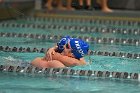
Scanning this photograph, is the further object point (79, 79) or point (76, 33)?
point (76, 33)

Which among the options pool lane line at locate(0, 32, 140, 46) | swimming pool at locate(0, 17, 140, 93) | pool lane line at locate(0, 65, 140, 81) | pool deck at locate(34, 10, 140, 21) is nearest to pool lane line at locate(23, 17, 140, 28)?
swimming pool at locate(0, 17, 140, 93)

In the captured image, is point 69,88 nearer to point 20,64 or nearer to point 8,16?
point 20,64

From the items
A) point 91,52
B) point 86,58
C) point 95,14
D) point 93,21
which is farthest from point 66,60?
point 95,14

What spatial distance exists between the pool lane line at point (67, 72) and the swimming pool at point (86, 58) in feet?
0.09

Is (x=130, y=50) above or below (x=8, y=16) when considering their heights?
below

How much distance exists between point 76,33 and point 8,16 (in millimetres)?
3403

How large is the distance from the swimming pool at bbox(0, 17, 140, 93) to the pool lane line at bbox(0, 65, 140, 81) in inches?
1.0

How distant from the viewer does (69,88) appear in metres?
4.61

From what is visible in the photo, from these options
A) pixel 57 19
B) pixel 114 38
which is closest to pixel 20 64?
pixel 114 38

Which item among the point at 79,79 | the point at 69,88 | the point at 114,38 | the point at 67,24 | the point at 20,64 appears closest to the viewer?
the point at 69,88

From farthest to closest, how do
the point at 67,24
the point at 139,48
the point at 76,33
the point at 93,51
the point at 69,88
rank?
the point at 67,24
the point at 76,33
the point at 139,48
the point at 93,51
the point at 69,88

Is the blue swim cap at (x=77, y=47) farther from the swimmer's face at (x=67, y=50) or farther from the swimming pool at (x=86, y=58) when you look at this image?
the swimming pool at (x=86, y=58)

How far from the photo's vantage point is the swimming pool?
4707 millimetres

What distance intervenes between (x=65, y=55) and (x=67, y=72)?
54cm
